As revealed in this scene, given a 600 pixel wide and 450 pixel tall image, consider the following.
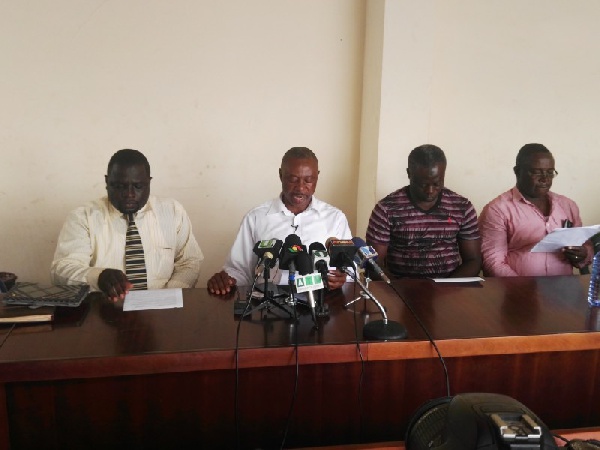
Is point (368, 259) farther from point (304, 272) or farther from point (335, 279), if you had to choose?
point (335, 279)

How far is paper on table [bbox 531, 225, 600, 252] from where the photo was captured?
222 cm


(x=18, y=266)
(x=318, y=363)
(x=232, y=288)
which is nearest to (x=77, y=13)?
(x=18, y=266)

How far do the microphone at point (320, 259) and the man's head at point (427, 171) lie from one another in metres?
1.07

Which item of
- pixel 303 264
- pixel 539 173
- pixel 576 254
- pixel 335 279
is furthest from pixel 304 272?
pixel 539 173

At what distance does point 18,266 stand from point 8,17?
1544 millimetres

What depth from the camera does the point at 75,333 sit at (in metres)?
1.59

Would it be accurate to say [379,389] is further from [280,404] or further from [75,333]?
[75,333]

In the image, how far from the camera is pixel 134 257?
2459 millimetres

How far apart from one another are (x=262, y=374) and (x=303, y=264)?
383 millimetres

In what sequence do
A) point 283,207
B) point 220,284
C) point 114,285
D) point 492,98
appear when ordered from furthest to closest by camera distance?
point 492,98
point 283,207
point 220,284
point 114,285

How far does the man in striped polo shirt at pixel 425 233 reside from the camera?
265 cm

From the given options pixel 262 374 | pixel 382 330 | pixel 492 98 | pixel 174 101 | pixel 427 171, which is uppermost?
pixel 492 98

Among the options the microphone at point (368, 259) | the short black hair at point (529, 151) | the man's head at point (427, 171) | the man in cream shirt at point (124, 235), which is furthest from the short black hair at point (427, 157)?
the man in cream shirt at point (124, 235)

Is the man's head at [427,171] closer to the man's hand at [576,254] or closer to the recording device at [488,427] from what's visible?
the man's hand at [576,254]
